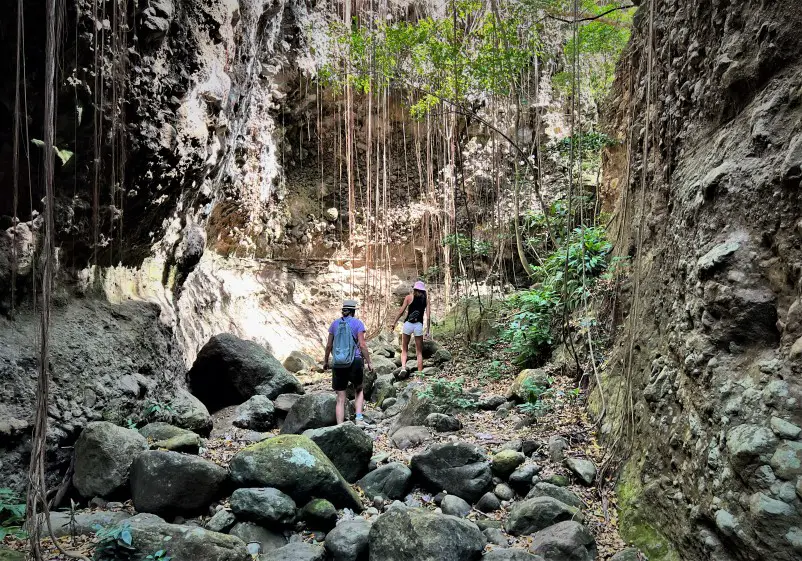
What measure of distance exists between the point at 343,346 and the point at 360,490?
131cm

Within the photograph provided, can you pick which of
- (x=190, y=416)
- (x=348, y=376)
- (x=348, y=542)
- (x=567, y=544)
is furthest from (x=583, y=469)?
(x=190, y=416)

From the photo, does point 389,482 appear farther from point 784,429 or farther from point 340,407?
point 784,429

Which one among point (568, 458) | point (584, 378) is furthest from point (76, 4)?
point (584, 378)

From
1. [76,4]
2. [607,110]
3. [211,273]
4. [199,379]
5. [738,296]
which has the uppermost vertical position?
[607,110]

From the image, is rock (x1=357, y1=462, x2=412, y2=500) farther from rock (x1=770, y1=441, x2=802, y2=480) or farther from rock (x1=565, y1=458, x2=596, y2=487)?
rock (x1=770, y1=441, x2=802, y2=480)

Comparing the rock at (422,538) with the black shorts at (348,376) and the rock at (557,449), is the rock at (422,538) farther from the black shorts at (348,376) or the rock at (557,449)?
the black shorts at (348,376)

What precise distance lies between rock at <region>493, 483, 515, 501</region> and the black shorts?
1.56 metres

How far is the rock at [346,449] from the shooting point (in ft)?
9.84

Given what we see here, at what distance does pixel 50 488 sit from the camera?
8.45 ft

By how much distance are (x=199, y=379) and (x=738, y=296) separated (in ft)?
14.2

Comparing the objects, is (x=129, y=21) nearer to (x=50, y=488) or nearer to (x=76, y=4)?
(x=76, y=4)

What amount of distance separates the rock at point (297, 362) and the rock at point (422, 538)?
4628 millimetres

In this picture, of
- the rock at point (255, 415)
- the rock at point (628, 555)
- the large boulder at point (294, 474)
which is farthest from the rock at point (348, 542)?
the rock at point (255, 415)

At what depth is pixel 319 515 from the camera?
8.09 feet
